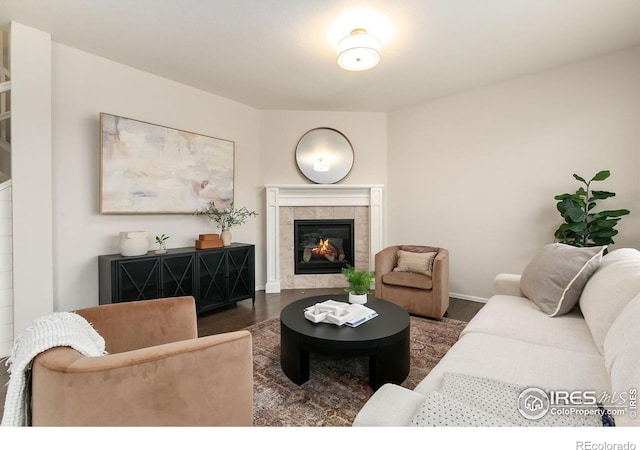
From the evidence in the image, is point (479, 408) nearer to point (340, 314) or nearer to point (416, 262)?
point (340, 314)

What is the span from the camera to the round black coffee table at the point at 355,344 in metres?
1.66

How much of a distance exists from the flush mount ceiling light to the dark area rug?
2333mm

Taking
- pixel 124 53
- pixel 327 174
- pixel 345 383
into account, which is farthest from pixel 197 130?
pixel 345 383

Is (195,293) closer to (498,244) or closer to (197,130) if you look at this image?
(197,130)

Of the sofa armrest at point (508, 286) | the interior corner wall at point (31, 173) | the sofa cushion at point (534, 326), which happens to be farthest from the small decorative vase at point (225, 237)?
the sofa armrest at point (508, 286)

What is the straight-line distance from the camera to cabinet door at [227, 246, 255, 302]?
337cm

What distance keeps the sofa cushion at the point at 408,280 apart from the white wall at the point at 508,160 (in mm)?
1002

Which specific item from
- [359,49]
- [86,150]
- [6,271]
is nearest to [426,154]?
[359,49]

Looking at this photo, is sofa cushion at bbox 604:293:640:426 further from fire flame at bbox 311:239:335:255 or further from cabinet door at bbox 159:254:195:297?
fire flame at bbox 311:239:335:255

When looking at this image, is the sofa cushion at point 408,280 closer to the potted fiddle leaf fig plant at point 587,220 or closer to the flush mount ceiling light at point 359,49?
the potted fiddle leaf fig plant at point 587,220

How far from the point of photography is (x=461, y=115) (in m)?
3.63

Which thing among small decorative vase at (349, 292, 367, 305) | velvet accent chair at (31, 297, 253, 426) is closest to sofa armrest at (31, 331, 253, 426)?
velvet accent chair at (31, 297, 253, 426)

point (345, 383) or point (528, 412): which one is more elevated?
point (528, 412)

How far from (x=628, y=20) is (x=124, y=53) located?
424 cm
